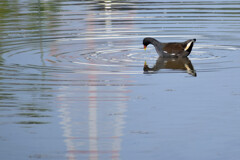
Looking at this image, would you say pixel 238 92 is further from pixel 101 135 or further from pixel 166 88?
pixel 101 135

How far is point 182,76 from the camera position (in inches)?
591

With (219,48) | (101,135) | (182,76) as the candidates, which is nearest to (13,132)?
(101,135)

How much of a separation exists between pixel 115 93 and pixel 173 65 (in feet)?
11.7

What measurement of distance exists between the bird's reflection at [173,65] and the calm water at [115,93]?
5 centimetres

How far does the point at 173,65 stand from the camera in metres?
16.6

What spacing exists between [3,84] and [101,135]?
4.46m

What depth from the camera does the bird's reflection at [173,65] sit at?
15734 mm

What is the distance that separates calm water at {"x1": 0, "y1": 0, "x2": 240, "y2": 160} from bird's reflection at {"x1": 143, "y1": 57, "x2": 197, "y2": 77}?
0.16 ft

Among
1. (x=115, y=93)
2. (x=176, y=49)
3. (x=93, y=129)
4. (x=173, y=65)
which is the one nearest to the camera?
(x=93, y=129)

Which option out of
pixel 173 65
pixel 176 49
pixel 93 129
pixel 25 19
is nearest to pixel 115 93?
pixel 93 129

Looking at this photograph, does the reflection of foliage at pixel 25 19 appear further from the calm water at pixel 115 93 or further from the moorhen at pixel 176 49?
the moorhen at pixel 176 49

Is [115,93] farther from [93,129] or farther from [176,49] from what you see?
[176,49]

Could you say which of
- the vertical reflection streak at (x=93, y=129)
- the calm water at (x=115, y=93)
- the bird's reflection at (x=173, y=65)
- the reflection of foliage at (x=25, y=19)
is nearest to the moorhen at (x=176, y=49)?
the bird's reflection at (x=173, y=65)

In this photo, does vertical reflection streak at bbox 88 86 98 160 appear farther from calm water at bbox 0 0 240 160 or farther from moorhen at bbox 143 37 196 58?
moorhen at bbox 143 37 196 58
